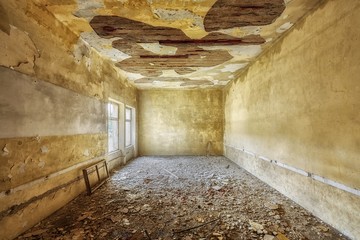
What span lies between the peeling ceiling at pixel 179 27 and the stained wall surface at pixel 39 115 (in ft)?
1.32

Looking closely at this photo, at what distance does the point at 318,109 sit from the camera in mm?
2553

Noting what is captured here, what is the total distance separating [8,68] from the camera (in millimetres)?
2062

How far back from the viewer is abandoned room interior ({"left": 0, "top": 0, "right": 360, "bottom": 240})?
84.6 inches

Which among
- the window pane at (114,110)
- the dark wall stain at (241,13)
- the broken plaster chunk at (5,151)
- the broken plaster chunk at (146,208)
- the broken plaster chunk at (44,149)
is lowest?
the broken plaster chunk at (146,208)

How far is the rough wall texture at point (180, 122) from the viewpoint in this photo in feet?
26.9

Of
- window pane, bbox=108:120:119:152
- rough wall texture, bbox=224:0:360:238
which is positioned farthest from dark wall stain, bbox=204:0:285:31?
window pane, bbox=108:120:119:152

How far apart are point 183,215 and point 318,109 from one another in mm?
2231

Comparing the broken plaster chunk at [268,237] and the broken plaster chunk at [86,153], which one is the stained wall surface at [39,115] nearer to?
the broken plaster chunk at [86,153]

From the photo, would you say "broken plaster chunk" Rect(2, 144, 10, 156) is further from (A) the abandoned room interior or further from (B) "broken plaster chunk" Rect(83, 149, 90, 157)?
(B) "broken plaster chunk" Rect(83, 149, 90, 157)

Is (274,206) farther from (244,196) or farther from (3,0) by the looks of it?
(3,0)

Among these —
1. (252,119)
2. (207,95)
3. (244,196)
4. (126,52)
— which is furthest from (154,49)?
(207,95)

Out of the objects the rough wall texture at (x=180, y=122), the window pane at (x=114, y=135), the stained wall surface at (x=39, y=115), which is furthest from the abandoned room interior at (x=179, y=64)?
the rough wall texture at (x=180, y=122)

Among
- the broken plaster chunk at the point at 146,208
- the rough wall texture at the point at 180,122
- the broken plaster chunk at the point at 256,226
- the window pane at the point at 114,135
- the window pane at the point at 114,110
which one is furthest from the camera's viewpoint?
Result: the rough wall texture at the point at 180,122

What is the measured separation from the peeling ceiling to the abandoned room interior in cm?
2
